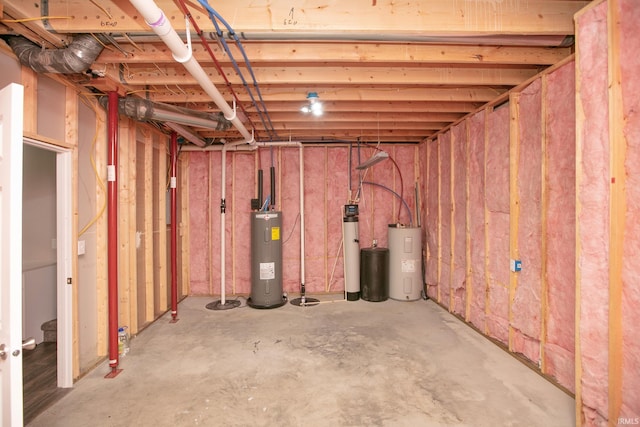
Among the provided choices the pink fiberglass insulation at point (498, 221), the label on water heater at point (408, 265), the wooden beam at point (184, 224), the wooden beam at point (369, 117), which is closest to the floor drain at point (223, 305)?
the wooden beam at point (184, 224)

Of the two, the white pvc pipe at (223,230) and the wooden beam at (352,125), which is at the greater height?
the wooden beam at (352,125)

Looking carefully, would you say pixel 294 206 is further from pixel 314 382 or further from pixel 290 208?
pixel 314 382

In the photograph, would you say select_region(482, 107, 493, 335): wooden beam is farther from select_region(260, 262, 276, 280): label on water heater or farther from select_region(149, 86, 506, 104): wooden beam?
select_region(260, 262, 276, 280): label on water heater

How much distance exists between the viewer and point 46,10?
1.73 metres

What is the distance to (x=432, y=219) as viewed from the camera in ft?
14.5

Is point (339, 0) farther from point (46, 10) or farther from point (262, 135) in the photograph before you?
point (262, 135)

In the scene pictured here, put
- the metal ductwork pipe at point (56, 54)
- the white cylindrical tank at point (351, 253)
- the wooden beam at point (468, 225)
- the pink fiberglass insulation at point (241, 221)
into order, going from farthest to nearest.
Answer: the pink fiberglass insulation at point (241, 221) → the white cylindrical tank at point (351, 253) → the wooden beam at point (468, 225) → the metal ductwork pipe at point (56, 54)

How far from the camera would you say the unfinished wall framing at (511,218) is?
228 cm

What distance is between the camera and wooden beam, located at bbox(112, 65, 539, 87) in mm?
2512

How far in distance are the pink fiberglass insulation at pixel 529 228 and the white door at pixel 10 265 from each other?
322cm

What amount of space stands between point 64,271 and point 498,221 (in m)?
3.87

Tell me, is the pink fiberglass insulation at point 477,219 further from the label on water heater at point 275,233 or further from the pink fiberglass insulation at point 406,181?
the label on water heater at point 275,233

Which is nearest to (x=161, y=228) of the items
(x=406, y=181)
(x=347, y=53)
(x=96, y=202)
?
(x=96, y=202)

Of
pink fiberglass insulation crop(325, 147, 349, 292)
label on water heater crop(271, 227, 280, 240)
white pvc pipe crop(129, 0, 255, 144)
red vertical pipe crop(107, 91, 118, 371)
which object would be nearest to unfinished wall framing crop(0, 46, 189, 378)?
red vertical pipe crop(107, 91, 118, 371)
